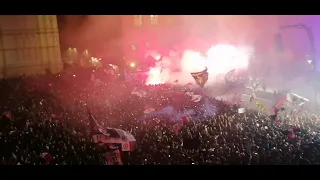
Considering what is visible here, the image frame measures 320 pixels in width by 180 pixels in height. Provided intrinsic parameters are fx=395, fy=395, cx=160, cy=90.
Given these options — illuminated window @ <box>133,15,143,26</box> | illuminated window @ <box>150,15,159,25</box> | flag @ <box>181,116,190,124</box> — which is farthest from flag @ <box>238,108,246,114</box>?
illuminated window @ <box>133,15,143,26</box>

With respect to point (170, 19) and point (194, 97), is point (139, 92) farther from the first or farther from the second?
point (170, 19)

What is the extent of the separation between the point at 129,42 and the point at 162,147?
1103 millimetres

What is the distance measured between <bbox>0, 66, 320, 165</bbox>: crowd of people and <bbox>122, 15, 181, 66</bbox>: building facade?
0.36 m

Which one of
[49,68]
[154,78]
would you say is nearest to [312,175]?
[154,78]

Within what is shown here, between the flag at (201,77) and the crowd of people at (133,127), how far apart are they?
0.59 feet

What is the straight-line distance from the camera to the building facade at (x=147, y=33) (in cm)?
386

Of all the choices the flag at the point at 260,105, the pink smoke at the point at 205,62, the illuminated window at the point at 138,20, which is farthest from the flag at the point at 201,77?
the illuminated window at the point at 138,20

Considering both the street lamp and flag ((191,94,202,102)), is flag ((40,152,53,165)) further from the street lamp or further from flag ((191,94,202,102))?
the street lamp

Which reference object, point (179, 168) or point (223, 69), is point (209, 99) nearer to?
point (223, 69)

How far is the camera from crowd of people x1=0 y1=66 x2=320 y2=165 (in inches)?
155

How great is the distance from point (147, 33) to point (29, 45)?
118 cm

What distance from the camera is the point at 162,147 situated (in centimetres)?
398

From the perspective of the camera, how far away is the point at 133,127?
13.0 ft

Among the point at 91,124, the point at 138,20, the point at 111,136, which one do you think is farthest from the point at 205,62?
the point at 91,124
